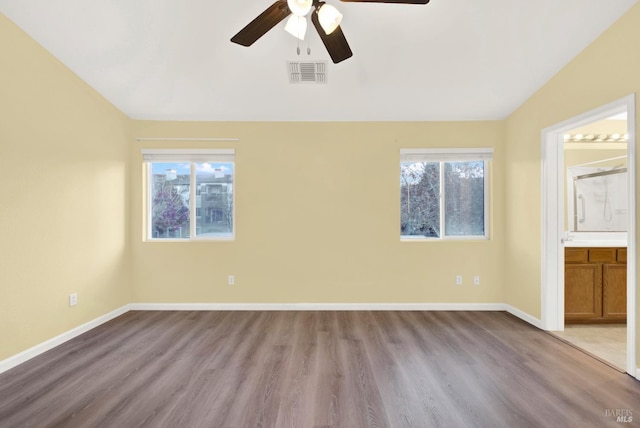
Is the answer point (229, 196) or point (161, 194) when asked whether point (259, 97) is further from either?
point (161, 194)

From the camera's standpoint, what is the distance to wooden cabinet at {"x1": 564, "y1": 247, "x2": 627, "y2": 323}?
3.04 meters

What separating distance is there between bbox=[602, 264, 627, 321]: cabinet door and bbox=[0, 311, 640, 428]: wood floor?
2.86ft

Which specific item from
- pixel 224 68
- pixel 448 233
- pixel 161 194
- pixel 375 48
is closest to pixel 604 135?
pixel 448 233

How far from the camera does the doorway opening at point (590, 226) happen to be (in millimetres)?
2291

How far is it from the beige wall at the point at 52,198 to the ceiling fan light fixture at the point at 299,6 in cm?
238

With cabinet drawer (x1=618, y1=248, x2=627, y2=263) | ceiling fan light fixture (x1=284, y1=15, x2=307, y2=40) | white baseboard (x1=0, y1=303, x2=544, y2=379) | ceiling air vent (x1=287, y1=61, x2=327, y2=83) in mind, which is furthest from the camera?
white baseboard (x1=0, y1=303, x2=544, y2=379)

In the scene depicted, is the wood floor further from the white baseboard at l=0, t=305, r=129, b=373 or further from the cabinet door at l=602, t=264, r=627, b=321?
the cabinet door at l=602, t=264, r=627, b=321

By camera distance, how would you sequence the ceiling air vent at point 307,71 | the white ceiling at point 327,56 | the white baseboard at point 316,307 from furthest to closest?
the white baseboard at point 316,307
the ceiling air vent at point 307,71
the white ceiling at point 327,56

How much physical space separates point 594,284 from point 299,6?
12.9 feet

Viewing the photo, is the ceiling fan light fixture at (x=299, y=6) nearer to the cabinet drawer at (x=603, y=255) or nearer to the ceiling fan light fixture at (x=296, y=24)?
the ceiling fan light fixture at (x=296, y=24)

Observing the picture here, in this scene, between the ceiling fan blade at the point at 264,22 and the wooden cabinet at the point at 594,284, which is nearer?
the ceiling fan blade at the point at 264,22

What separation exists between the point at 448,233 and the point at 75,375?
4.04 metres

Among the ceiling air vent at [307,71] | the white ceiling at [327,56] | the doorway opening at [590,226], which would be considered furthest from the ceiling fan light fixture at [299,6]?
the doorway opening at [590,226]

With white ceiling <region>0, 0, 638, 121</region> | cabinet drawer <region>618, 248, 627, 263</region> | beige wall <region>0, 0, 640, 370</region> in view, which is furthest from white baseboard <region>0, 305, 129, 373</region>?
cabinet drawer <region>618, 248, 627, 263</region>
